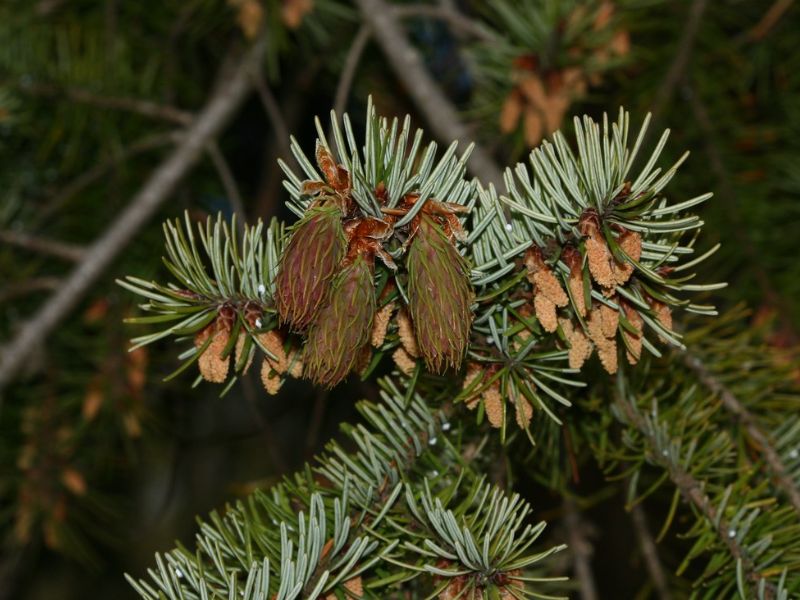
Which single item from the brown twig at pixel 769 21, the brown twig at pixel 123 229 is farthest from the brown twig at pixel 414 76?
the brown twig at pixel 769 21

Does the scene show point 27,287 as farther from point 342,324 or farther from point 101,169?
point 342,324

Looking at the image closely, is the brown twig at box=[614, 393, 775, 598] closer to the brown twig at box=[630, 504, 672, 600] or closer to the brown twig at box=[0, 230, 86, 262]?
the brown twig at box=[630, 504, 672, 600]

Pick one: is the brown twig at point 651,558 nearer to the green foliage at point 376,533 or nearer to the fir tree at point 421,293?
the fir tree at point 421,293

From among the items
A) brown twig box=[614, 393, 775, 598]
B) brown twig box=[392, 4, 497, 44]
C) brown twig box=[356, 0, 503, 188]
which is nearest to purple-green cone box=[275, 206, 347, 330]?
brown twig box=[614, 393, 775, 598]

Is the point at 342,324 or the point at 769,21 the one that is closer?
the point at 342,324

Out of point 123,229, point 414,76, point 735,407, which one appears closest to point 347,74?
point 414,76

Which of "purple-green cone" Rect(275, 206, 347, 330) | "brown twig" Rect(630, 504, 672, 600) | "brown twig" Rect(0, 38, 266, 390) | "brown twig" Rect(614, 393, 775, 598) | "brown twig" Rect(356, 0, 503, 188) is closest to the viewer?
"purple-green cone" Rect(275, 206, 347, 330)

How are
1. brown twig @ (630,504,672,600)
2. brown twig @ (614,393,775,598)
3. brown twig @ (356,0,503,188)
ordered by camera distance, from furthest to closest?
brown twig @ (356,0,503,188) → brown twig @ (630,504,672,600) → brown twig @ (614,393,775,598)
